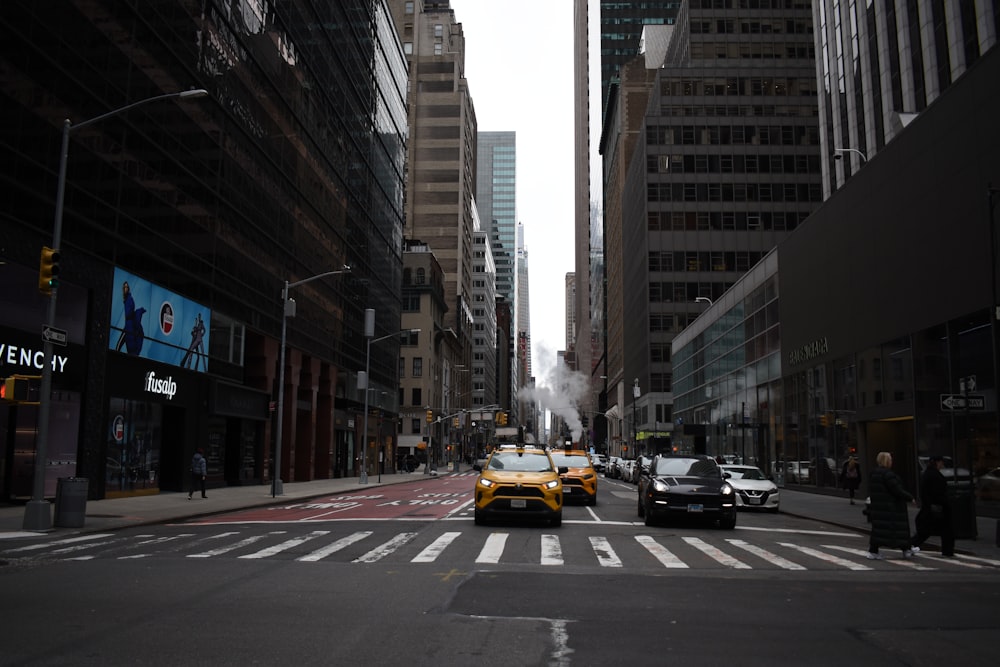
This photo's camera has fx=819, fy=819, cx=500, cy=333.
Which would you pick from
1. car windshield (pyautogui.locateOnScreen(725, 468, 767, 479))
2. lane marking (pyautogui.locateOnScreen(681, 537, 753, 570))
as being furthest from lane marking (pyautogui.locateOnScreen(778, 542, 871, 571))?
car windshield (pyautogui.locateOnScreen(725, 468, 767, 479))

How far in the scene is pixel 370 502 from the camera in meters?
28.8

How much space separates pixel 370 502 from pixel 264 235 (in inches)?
745

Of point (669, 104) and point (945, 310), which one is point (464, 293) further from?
point (945, 310)

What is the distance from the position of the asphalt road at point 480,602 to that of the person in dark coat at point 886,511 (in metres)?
0.42

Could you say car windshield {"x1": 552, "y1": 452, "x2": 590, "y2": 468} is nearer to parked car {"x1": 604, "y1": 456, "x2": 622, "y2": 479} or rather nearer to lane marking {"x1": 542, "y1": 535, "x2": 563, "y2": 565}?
lane marking {"x1": 542, "y1": 535, "x2": 563, "y2": 565}

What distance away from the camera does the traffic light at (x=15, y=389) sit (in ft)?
52.7

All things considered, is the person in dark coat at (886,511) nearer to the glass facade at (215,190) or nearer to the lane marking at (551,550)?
the lane marking at (551,550)

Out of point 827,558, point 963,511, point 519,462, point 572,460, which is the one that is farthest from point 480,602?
point 572,460

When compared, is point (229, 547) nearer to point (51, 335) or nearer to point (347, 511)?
point (51, 335)

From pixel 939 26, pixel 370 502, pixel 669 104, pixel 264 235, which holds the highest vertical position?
pixel 669 104

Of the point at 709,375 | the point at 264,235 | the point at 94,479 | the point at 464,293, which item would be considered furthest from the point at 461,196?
the point at 94,479

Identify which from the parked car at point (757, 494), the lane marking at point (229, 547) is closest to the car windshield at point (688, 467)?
the parked car at point (757, 494)

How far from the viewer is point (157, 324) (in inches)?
1205

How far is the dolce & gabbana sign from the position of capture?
120 ft
